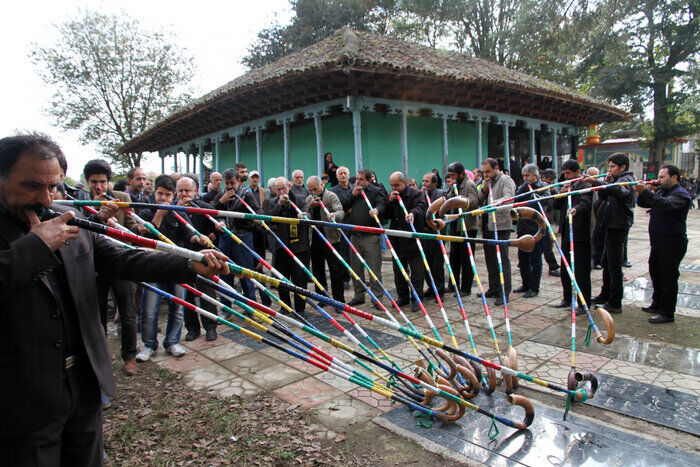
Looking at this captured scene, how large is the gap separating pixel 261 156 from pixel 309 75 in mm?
4573

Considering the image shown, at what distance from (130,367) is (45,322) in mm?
2960

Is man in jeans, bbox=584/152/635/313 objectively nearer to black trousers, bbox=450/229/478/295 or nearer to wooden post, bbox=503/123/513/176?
black trousers, bbox=450/229/478/295

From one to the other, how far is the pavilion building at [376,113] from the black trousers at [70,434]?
838cm

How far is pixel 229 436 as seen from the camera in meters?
3.00

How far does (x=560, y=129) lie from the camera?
16547 mm

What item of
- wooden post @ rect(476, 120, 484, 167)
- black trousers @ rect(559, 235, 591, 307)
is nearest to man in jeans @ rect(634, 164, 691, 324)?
black trousers @ rect(559, 235, 591, 307)

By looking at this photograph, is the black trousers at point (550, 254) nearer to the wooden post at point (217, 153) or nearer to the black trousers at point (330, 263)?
the black trousers at point (330, 263)

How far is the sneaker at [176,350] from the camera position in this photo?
4.59m

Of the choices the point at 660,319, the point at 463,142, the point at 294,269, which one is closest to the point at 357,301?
the point at 294,269

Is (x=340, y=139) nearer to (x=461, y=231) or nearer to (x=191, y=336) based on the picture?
(x=461, y=231)

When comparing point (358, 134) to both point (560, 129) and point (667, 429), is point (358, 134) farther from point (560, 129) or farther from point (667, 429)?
point (560, 129)

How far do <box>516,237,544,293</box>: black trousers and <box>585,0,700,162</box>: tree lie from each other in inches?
776

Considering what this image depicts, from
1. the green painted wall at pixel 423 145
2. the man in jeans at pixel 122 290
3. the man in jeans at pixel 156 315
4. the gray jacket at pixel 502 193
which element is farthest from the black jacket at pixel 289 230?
the green painted wall at pixel 423 145

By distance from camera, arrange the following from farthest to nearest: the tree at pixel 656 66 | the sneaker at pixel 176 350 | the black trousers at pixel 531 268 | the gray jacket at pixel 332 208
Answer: the tree at pixel 656 66 < the black trousers at pixel 531 268 < the gray jacket at pixel 332 208 < the sneaker at pixel 176 350
